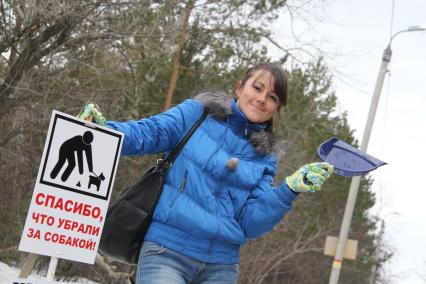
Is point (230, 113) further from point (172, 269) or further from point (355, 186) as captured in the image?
point (355, 186)

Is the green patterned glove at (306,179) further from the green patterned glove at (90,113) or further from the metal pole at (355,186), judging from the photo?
the metal pole at (355,186)

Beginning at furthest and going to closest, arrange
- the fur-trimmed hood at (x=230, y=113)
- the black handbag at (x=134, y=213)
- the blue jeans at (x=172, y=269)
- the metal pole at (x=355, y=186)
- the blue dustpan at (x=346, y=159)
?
the metal pole at (x=355, y=186), the blue dustpan at (x=346, y=159), the fur-trimmed hood at (x=230, y=113), the black handbag at (x=134, y=213), the blue jeans at (x=172, y=269)

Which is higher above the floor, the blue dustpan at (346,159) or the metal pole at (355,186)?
the metal pole at (355,186)

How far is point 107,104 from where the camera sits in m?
11.6

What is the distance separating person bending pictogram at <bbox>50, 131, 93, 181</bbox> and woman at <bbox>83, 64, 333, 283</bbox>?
0.11m

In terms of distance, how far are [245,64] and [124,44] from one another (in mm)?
3419

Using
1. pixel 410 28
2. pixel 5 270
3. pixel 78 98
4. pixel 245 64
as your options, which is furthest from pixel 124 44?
pixel 410 28

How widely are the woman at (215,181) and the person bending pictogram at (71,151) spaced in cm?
11

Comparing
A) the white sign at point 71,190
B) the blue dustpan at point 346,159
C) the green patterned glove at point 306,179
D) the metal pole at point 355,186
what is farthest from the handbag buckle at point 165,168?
the metal pole at point 355,186

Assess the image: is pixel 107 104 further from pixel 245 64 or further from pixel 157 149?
pixel 157 149

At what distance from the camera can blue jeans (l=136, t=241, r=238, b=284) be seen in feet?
8.80

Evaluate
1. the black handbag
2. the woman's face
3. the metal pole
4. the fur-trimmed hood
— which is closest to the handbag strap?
the black handbag

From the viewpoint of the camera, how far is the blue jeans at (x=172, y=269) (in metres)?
2.68

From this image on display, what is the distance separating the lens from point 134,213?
280cm
